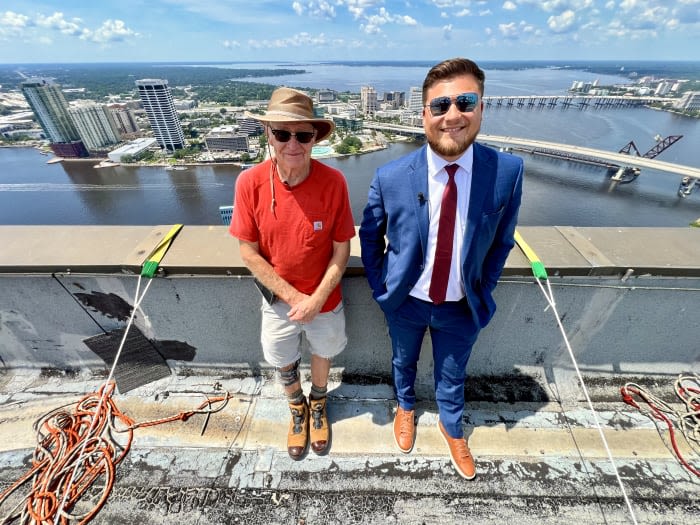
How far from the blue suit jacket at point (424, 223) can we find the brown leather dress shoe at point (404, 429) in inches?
27.1

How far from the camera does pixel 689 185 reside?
30359 millimetres

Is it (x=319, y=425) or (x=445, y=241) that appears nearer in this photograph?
(x=445, y=241)

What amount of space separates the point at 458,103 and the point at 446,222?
1.40ft

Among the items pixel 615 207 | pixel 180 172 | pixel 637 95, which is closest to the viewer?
pixel 615 207

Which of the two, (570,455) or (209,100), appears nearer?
(570,455)

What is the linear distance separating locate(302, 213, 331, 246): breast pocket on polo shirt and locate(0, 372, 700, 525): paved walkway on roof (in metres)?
1.07

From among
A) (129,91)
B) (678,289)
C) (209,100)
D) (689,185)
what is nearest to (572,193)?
(689,185)

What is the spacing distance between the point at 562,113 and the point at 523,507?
90189 mm

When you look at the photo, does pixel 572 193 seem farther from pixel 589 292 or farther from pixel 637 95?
pixel 637 95

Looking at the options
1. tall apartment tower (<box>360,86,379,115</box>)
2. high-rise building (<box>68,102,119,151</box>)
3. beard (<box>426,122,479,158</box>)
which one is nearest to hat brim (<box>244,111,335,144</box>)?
beard (<box>426,122,479,158</box>)

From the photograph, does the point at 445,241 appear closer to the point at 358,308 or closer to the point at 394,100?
the point at 358,308

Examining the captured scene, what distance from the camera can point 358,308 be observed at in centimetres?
182

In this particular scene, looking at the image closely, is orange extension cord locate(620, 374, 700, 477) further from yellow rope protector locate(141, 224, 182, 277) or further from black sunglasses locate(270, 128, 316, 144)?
yellow rope protector locate(141, 224, 182, 277)

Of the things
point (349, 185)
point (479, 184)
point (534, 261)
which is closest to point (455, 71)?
point (479, 184)
